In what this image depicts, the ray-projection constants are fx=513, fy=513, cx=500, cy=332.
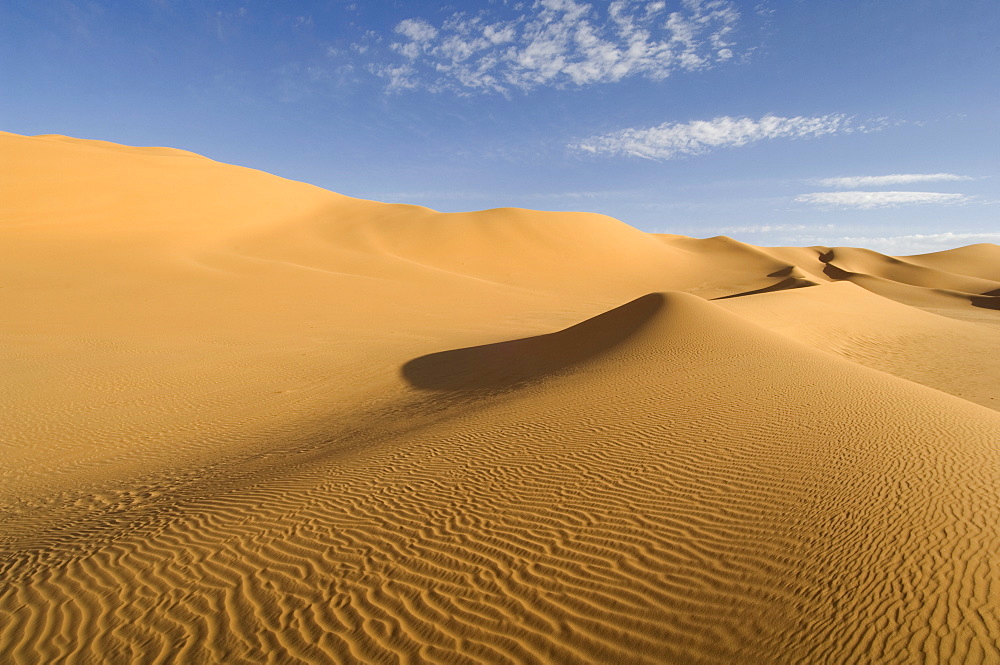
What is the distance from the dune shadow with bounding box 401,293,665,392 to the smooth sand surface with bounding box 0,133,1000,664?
0.14 metres

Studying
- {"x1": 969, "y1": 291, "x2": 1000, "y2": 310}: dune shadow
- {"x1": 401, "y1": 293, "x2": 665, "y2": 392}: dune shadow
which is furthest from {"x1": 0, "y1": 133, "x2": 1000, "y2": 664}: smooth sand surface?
{"x1": 969, "y1": 291, "x2": 1000, "y2": 310}: dune shadow

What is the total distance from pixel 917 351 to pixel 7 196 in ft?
156

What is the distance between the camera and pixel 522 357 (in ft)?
47.9

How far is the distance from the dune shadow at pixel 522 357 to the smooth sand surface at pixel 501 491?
14 centimetres

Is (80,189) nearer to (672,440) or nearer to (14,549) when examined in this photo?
(14,549)

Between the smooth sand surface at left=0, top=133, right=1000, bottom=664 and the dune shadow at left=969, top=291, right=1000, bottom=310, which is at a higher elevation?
the smooth sand surface at left=0, top=133, right=1000, bottom=664

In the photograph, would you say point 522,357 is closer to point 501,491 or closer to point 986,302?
point 501,491

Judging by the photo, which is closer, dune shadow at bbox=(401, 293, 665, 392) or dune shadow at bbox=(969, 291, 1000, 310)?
dune shadow at bbox=(401, 293, 665, 392)

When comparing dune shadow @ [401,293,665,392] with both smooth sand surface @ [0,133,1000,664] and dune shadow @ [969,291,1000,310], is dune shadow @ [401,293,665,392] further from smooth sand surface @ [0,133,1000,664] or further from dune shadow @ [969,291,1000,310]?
dune shadow @ [969,291,1000,310]

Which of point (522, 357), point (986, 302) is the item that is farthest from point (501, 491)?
point (986, 302)

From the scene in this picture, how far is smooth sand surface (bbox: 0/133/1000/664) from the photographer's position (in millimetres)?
3551

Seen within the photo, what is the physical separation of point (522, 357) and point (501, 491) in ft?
29.5

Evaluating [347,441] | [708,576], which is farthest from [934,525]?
[347,441]

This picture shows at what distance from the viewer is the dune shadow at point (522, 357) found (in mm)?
12406
